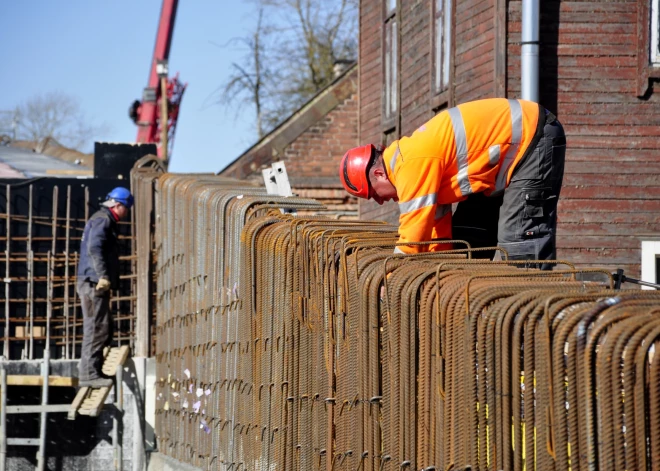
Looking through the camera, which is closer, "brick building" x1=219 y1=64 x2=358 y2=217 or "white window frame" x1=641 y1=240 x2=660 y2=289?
"white window frame" x1=641 y1=240 x2=660 y2=289

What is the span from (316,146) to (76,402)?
34.5 ft

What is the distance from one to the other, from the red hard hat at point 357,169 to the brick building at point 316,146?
1546 centimetres

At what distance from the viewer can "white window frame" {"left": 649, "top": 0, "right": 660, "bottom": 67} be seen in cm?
1059

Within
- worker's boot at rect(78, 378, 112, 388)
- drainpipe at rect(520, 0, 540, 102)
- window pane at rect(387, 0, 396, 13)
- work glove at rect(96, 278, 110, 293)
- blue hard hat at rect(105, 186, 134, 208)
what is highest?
window pane at rect(387, 0, 396, 13)

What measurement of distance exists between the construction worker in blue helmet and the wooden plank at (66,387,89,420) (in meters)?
0.13

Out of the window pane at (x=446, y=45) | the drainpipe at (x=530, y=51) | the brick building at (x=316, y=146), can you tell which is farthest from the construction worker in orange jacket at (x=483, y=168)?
the brick building at (x=316, y=146)

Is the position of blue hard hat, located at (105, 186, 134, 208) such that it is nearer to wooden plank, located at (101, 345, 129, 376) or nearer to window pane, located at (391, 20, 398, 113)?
wooden plank, located at (101, 345, 129, 376)

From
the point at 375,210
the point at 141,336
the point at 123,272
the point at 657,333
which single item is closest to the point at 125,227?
the point at 123,272

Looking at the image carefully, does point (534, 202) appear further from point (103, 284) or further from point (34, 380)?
point (34, 380)

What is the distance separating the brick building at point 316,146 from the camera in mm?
21781

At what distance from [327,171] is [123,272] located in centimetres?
787

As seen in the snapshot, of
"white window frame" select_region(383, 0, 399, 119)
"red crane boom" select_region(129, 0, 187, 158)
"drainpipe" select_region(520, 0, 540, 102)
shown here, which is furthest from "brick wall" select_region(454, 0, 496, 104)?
"red crane boom" select_region(129, 0, 187, 158)

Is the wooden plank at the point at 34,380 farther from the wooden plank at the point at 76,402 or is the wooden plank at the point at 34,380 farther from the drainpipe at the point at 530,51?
the drainpipe at the point at 530,51

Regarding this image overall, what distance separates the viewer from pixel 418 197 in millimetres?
5613
